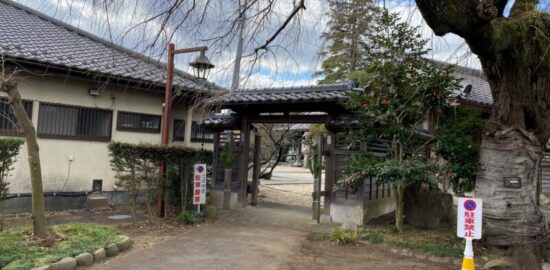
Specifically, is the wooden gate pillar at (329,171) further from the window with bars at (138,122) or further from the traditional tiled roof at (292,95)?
the window with bars at (138,122)

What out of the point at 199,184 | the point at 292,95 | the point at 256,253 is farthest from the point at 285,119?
the point at 256,253

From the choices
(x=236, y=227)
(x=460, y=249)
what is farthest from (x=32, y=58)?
(x=460, y=249)

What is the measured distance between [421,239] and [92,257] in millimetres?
5920

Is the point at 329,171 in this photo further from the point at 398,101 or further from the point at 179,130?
the point at 179,130

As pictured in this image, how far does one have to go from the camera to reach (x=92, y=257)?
6.10 metres

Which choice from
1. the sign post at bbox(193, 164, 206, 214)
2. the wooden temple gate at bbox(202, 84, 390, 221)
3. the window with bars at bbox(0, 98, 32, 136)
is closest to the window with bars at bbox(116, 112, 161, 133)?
the wooden temple gate at bbox(202, 84, 390, 221)

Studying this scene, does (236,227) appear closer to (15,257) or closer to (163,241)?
(163,241)

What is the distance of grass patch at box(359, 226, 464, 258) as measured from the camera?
23.2 feet

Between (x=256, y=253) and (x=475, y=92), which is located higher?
(x=475, y=92)

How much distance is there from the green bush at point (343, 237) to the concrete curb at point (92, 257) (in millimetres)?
3860

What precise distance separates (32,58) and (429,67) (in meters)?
8.74

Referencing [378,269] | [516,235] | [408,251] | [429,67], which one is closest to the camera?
[378,269]

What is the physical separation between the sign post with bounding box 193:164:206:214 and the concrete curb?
256cm

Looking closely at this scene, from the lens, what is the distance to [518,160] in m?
6.86
